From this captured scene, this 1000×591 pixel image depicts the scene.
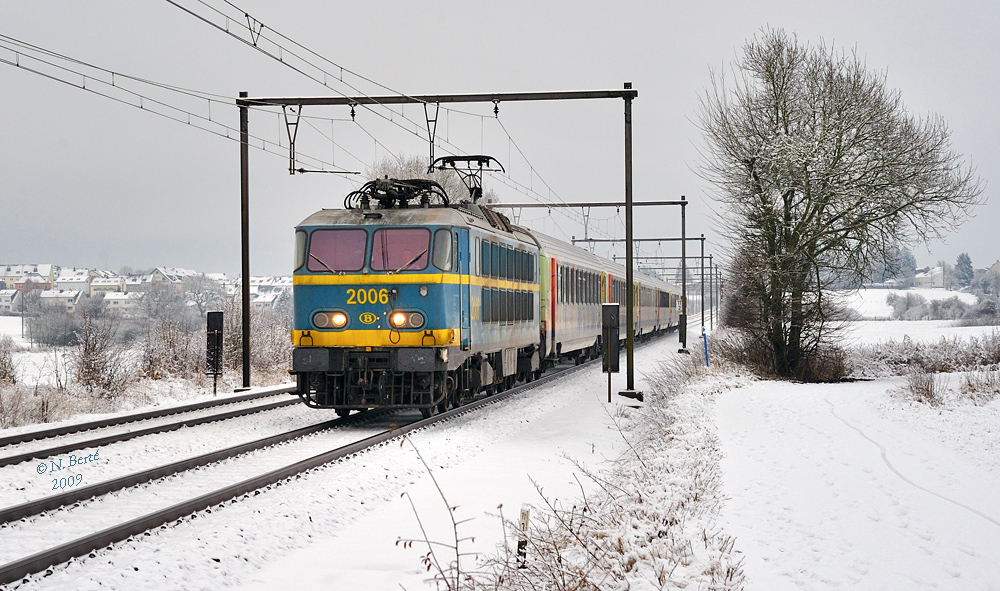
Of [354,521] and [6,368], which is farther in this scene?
[6,368]

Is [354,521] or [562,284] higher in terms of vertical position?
[562,284]

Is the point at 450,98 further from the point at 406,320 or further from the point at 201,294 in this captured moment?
the point at 201,294

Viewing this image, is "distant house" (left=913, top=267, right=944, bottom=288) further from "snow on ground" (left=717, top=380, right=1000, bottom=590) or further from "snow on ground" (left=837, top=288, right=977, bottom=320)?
"snow on ground" (left=717, top=380, right=1000, bottom=590)

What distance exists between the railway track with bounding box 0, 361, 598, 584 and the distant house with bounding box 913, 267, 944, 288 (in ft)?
403

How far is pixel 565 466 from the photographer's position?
10.6m

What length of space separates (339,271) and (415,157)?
36.6 meters

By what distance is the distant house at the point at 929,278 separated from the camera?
121125mm

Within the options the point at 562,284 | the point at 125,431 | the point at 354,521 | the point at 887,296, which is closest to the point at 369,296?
the point at 125,431

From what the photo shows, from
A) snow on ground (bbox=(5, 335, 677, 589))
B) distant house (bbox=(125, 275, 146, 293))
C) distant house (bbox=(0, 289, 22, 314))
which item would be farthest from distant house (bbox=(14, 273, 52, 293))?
snow on ground (bbox=(5, 335, 677, 589))

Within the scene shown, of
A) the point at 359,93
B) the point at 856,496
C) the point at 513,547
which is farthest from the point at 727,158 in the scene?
the point at 513,547

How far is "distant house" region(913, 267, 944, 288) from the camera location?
121 m

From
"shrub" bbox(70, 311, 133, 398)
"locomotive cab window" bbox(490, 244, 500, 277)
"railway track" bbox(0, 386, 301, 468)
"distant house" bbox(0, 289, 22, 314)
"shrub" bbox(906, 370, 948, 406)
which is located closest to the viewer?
"railway track" bbox(0, 386, 301, 468)

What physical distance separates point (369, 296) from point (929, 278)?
421ft

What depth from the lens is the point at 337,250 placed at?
1345 centimetres
